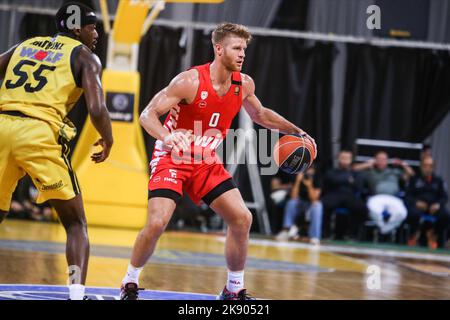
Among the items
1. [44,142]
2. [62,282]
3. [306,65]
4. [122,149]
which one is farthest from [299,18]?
[44,142]

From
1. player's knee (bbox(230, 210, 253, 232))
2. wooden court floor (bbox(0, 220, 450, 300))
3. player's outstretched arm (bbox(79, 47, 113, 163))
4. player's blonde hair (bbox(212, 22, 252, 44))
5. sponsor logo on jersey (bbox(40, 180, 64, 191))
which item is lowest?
wooden court floor (bbox(0, 220, 450, 300))

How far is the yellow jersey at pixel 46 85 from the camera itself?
166 inches

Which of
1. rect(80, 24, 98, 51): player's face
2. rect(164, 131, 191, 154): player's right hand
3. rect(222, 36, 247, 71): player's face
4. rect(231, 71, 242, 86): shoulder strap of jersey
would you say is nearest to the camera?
rect(80, 24, 98, 51): player's face

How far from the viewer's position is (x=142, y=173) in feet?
37.2

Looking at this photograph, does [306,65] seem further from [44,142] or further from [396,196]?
[44,142]

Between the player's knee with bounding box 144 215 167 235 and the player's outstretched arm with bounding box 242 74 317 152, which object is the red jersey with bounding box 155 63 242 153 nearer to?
the player's outstretched arm with bounding box 242 74 317 152

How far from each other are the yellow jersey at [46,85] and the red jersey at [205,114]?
90 centimetres

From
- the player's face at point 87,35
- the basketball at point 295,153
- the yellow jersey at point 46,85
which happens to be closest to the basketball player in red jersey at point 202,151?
the basketball at point 295,153

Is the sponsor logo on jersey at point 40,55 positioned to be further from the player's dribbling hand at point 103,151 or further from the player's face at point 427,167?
the player's face at point 427,167

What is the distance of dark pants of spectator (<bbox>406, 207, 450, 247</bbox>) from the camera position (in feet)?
41.5

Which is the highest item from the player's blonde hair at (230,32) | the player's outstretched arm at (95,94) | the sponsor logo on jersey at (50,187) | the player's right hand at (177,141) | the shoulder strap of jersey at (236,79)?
the player's blonde hair at (230,32)

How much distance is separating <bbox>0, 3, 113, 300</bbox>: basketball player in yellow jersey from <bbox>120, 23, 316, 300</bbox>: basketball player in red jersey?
2.12 feet

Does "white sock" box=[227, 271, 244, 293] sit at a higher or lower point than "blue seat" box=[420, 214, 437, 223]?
lower

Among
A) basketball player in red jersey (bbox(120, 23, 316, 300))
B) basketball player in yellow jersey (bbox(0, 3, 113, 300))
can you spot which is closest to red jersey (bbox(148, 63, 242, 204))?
basketball player in red jersey (bbox(120, 23, 316, 300))
